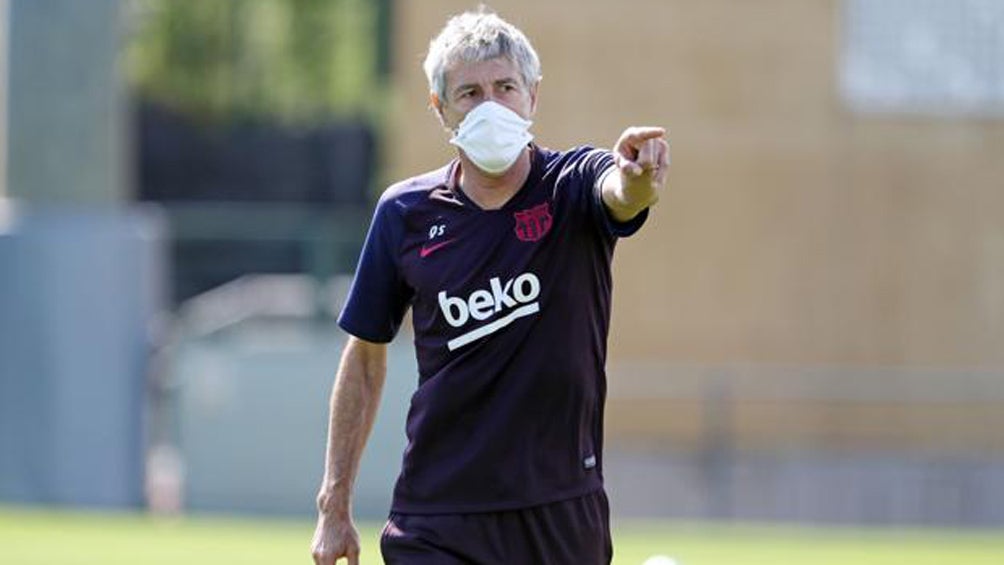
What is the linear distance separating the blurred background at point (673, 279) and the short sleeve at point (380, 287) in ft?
39.4

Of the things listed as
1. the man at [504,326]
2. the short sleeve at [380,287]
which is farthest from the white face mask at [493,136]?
the short sleeve at [380,287]

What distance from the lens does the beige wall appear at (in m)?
21.8

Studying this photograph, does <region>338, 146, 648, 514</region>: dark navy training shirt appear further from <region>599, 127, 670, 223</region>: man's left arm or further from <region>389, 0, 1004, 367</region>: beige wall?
<region>389, 0, 1004, 367</region>: beige wall

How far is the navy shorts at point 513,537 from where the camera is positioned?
5.90m

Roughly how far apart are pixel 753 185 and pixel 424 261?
638 inches

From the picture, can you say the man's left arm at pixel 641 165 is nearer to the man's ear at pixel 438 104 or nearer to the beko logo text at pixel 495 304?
the beko logo text at pixel 495 304

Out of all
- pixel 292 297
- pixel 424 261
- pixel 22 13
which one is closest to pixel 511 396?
pixel 424 261

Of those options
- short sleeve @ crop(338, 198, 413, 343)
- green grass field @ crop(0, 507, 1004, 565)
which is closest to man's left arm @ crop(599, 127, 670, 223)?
short sleeve @ crop(338, 198, 413, 343)

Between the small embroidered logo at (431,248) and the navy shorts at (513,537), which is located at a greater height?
the small embroidered logo at (431,248)

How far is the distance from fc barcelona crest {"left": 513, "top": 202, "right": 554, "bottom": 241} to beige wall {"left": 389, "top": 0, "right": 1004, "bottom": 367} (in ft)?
52.0

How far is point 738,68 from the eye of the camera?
21.8m

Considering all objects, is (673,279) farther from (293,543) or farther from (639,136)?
(639,136)

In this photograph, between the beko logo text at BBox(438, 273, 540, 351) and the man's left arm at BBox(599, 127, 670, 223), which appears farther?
the beko logo text at BBox(438, 273, 540, 351)

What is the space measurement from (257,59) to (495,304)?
37.7 meters
